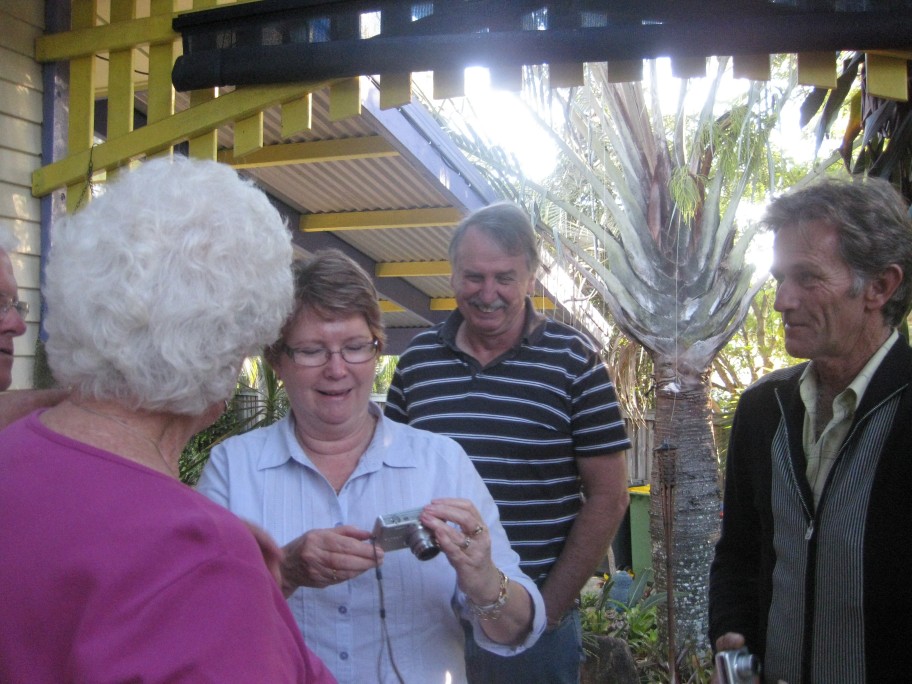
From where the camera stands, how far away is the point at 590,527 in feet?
8.39

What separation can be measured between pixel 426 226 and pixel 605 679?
402cm

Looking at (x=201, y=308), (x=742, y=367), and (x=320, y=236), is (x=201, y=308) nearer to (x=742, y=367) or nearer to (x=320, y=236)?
(x=320, y=236)

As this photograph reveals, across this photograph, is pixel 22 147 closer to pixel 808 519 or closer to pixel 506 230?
pixel 506 230

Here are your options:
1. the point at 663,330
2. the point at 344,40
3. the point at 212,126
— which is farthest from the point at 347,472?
the point at 663,330

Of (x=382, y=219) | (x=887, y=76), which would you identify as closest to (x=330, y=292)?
(x=887, y=76)

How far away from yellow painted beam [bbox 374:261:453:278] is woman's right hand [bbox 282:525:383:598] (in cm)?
723

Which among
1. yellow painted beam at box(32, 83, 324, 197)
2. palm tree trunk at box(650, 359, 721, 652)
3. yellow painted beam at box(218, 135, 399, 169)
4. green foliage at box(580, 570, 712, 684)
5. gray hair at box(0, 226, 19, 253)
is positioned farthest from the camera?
yellow painted beam at box(218, 135, 399, 169)

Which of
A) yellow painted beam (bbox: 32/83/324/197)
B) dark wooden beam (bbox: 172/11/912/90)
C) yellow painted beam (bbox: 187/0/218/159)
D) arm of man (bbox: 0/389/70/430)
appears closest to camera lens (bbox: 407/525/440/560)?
arm of man (bbox: 0/389/70/430)

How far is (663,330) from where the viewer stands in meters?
6.18

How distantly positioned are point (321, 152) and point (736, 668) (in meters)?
5.14

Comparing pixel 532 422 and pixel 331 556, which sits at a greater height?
pixel 532 422

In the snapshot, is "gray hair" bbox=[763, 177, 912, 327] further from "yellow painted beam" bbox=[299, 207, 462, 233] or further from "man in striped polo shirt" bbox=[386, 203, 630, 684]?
"yellow painted beam" bbox=[299, 207, 462, 233]

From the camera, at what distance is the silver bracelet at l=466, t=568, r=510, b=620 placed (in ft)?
5.91

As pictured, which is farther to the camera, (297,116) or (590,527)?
(297,116)
